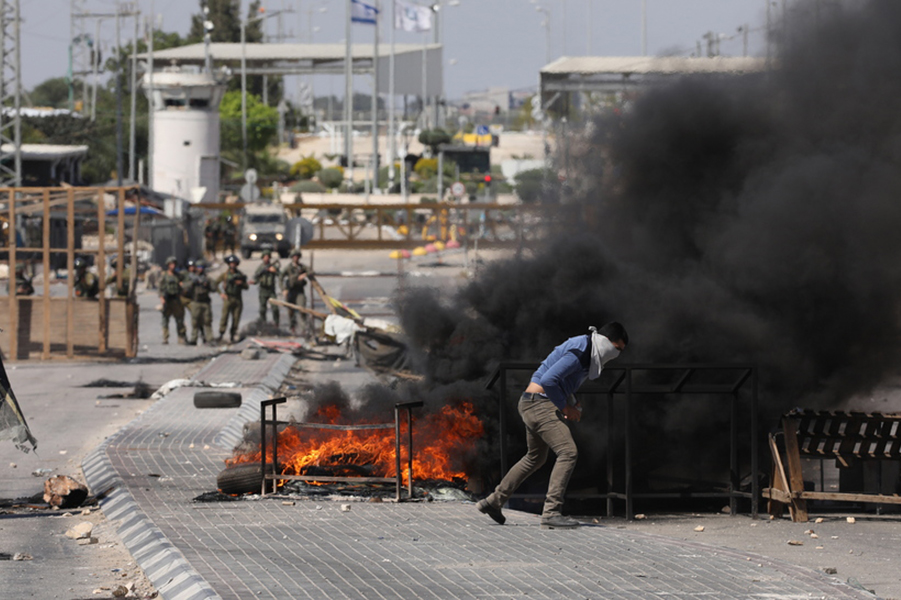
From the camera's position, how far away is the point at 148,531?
7711 millimetres

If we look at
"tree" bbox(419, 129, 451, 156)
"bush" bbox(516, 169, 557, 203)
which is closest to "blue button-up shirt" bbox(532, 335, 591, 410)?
"bush" bbox(516, 169, 557, 203)

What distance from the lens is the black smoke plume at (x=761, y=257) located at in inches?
433

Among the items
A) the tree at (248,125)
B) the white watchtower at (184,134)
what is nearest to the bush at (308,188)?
the white watchtower at (184,134)

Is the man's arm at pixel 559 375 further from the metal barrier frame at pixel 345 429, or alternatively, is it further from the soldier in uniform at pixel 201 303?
the soldier in uniform at pixel 201 303

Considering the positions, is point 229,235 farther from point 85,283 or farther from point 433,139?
point 433,139

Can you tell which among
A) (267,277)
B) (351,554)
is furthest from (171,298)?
(351,554)

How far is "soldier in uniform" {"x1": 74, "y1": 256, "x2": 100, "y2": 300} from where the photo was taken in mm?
21453

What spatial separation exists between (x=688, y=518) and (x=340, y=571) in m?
3.48

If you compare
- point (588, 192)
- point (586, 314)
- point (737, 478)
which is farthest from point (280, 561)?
point (588, 192)

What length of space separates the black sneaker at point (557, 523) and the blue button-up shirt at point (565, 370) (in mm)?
722

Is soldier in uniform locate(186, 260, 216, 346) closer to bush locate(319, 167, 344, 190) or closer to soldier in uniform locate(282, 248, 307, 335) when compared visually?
soldier in uniform locate(282, 248, 307, 335)

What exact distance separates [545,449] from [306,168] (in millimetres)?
82925

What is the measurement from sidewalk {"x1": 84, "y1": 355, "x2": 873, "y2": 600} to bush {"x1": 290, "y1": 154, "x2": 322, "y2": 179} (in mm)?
80466

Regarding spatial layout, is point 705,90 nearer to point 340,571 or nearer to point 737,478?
point 737,478
